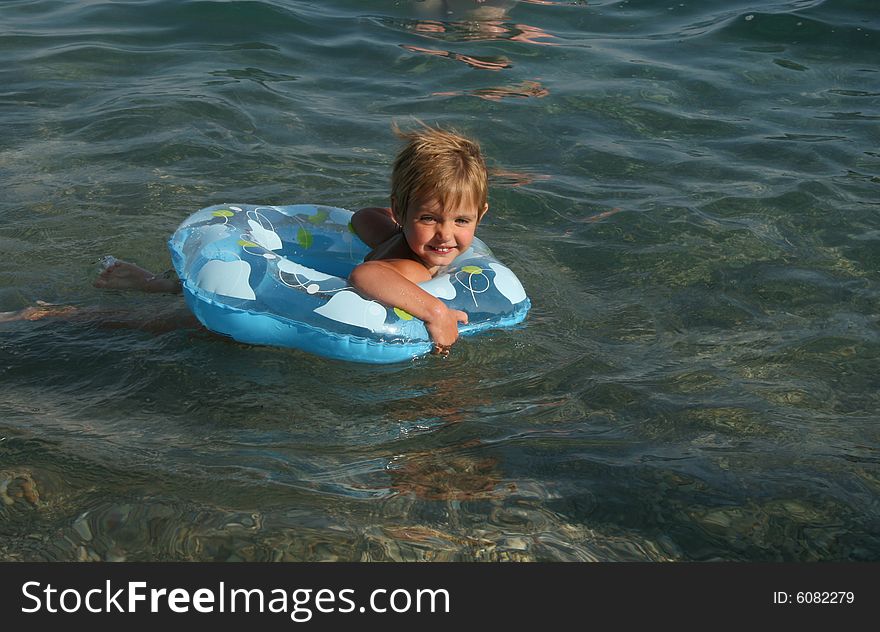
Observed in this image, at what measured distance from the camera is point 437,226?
4.50m

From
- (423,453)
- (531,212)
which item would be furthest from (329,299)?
(531,212)

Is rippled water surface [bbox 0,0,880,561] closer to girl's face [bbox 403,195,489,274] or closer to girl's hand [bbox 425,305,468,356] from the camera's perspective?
girl's hand [bbox 425,305,468,356]

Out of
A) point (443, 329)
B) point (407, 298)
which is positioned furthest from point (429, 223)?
point (443, 329)

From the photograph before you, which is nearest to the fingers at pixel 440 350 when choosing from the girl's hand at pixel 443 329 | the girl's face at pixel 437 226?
the girl's hand at pixel 443 329

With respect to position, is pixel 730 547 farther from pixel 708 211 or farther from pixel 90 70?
pixel 90 70

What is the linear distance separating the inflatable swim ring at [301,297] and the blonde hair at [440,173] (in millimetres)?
409

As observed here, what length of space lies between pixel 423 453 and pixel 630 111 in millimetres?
4790

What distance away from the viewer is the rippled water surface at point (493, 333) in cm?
334

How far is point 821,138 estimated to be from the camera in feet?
24.0

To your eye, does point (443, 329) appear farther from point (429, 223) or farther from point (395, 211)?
point (395, 211)

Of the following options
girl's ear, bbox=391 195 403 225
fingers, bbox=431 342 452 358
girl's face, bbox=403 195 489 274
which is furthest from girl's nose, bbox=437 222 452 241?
fingers, bbox=431 342 452 358

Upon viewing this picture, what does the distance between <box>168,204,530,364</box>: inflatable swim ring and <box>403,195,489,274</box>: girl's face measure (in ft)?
0.51

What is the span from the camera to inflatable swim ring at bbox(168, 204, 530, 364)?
4340 millimetres

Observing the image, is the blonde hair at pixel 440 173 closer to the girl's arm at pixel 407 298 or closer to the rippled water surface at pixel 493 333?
the girl's arm at pixel 407 298
